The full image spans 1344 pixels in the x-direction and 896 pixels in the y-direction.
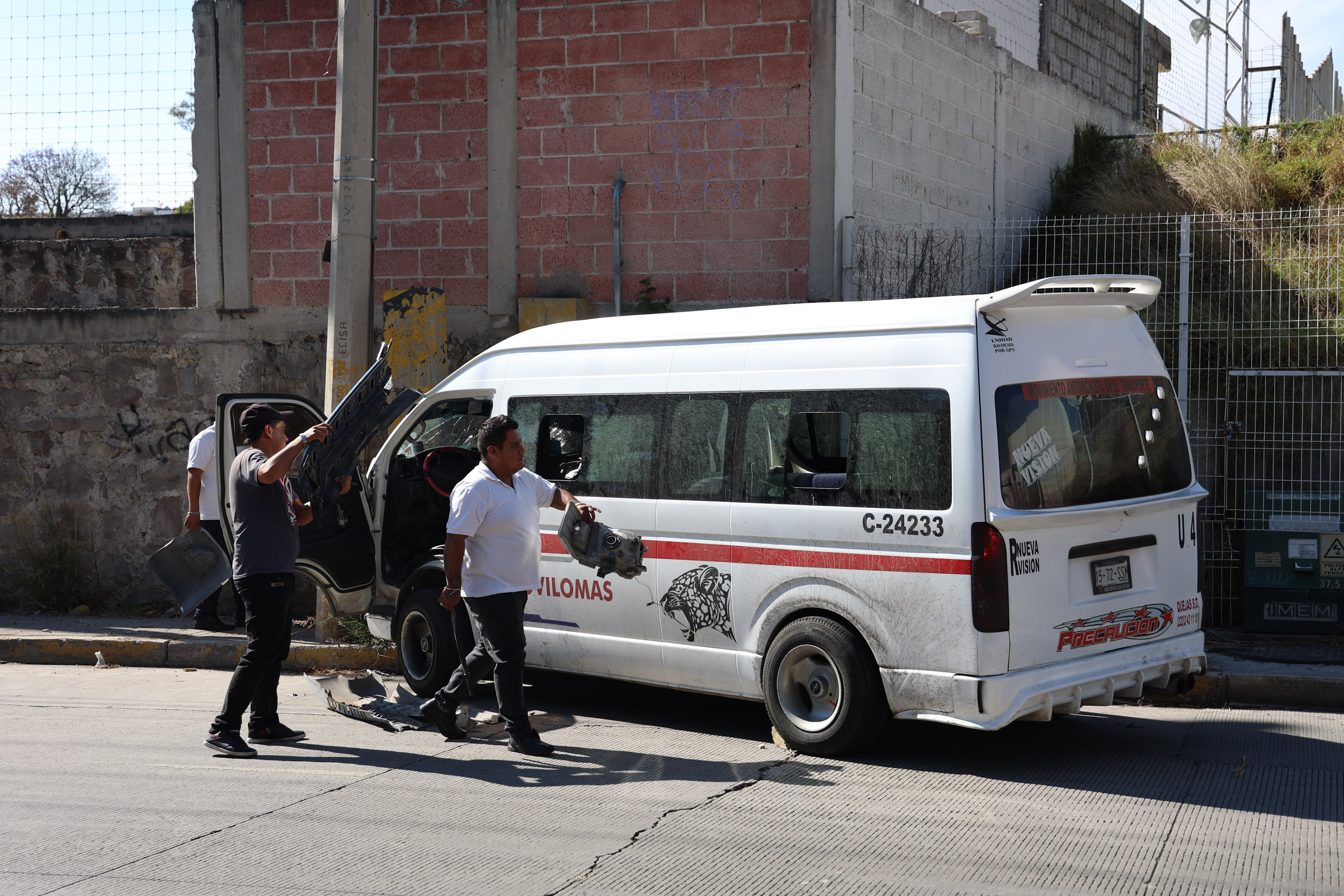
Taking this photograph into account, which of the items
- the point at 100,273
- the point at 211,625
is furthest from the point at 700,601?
the point at 100,273

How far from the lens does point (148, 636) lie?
32.6ft

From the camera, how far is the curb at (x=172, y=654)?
923cm

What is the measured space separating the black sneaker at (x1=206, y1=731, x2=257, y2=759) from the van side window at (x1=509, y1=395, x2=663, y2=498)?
7.16ft

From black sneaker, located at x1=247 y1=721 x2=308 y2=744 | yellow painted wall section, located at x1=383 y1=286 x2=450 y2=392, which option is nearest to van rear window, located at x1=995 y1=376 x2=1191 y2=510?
black sneaker, located at x1=247 y1=721 x2=308 y2=744

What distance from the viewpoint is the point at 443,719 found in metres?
6.67

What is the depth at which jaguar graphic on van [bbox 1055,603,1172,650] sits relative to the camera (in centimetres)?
584

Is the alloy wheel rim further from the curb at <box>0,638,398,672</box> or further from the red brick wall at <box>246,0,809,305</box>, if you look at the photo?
the red brick wall at <box>246,0,809,305</box>

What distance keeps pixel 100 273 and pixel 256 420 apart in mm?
7372

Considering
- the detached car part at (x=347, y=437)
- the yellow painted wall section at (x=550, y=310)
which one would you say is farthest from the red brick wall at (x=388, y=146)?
the detached car part at (x=347, y=437)

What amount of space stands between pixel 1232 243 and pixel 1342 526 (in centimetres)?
255

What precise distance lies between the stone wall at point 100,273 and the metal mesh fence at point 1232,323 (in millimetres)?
6794

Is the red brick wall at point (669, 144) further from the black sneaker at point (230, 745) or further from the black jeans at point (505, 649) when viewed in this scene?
the black sneaker at point (230, 745)

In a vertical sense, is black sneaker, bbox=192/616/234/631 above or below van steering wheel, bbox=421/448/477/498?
below

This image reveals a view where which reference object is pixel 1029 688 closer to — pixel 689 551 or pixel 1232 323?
pixel 689 551
